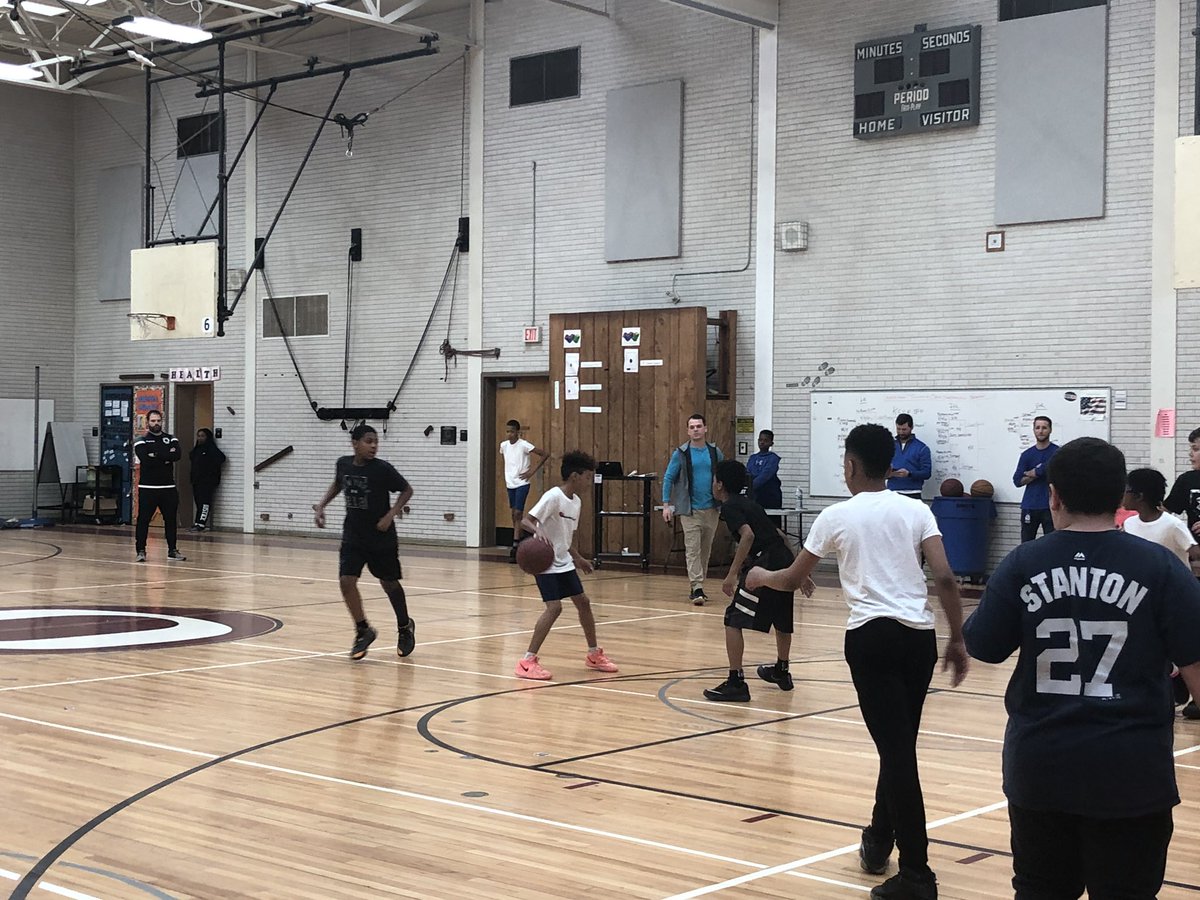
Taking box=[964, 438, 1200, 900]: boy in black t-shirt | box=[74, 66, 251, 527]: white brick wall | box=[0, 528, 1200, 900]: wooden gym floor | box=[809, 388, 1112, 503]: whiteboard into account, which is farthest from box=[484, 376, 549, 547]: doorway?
box=[964, 438, 1200, 900]: boy in black t-shirt

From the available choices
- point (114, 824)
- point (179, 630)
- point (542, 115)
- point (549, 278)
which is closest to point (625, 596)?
point (179, 630)

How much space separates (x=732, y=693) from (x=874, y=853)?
12.0 ft

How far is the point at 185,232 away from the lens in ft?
78.9

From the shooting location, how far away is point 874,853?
202 inches

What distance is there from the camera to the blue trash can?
15656 mm

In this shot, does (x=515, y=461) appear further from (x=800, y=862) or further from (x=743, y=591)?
(x=800, y=862)

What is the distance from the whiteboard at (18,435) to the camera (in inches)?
990

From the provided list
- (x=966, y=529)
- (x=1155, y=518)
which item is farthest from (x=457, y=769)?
(x=966, y=529)

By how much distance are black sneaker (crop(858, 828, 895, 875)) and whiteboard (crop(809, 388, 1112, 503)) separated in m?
10.1

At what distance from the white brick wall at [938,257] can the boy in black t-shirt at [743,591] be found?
7.46 metres

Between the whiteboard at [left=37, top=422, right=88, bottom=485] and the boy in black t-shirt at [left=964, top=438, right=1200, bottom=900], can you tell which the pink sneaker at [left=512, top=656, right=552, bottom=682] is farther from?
the whiteboard at [left=37, top=422, right=88, bottom=485]

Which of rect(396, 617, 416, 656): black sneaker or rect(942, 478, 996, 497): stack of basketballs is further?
rect(942, 478, 996, 497): stack of basketballs

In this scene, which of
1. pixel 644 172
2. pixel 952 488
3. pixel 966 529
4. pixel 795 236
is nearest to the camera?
pixel 966 529

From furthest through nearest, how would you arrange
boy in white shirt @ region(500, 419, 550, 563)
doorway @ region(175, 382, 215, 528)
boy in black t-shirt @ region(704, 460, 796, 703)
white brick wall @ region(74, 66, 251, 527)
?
1. doorway @ region(175, 382, 215, 528)
2. white brick wall @ region(74, 66, 251, 527)
3. boy in white shirt @ region(500, 419, 550, 563)
4. boy in black t-shirt @ region(704, 460, 796, 703)
